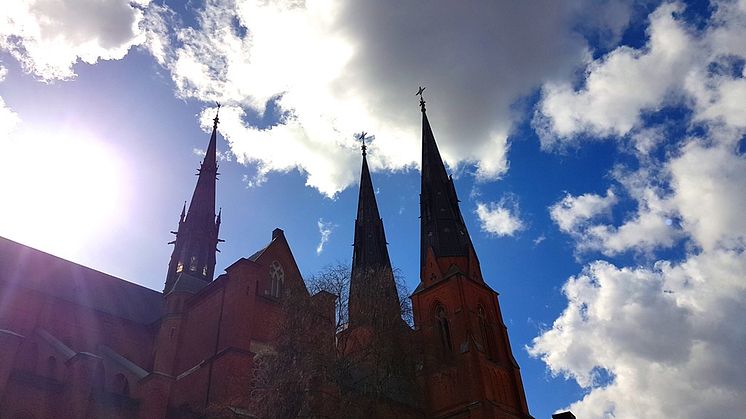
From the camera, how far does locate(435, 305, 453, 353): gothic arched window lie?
98.5 ft

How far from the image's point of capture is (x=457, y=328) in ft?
96.9

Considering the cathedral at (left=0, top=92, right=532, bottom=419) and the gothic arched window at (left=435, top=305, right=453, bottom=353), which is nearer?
the cathedral at (left=0, top=92, right=532, bottom=419)

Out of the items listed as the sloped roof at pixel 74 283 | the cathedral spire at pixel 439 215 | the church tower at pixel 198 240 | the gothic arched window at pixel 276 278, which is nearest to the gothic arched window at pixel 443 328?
the cathedral spire at pixel 439 215

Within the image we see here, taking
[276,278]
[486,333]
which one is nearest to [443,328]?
[486,333]

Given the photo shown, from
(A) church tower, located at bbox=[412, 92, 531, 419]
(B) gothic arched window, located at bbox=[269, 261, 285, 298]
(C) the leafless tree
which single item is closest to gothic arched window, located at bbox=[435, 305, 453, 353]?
(A) church tower, located at bbox=[412, 92, 531, 419]

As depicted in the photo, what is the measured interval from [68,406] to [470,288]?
66.6 ft

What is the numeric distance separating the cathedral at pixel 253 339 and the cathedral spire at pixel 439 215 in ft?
0.33

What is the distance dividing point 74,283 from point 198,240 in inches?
400

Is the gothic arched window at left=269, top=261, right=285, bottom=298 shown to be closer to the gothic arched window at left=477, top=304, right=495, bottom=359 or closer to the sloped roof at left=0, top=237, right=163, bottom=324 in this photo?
the sloped roof at left=0, top=237, right=163, bottom=324

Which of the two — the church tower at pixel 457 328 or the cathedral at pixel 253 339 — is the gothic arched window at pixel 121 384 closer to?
the cathedral at pixel 253 339

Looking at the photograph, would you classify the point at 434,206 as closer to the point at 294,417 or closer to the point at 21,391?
the point at 294,417

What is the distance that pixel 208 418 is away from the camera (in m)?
20.6

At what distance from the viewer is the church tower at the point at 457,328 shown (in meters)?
27.4

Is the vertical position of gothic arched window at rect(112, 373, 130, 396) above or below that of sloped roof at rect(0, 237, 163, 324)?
below
